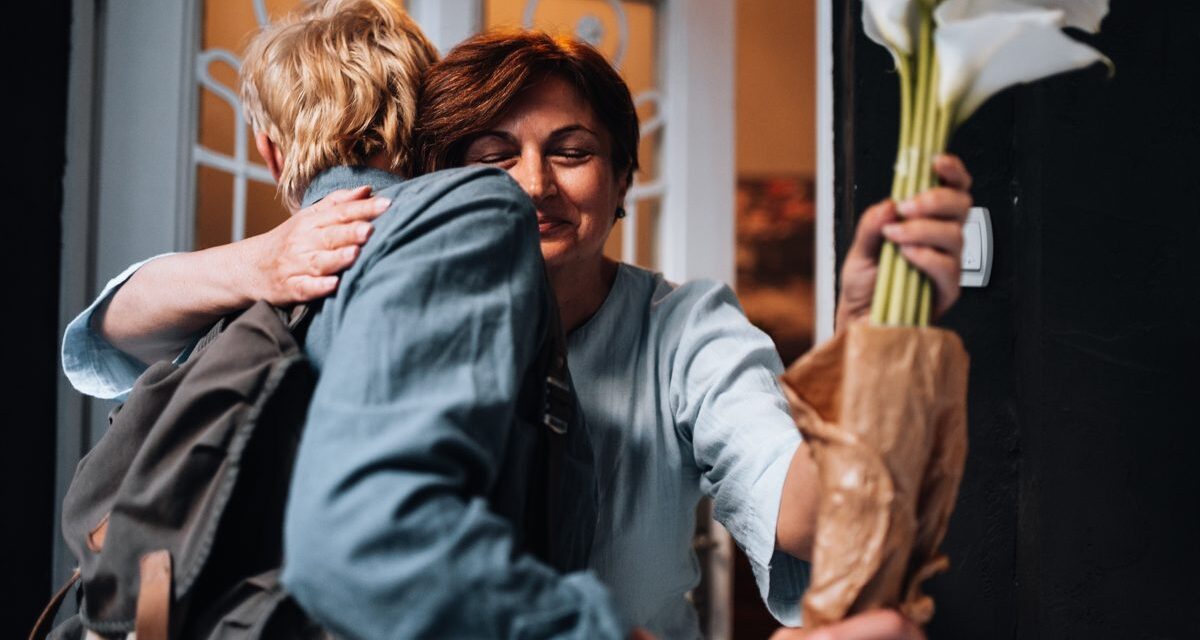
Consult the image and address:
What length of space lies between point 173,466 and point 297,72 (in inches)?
16.3

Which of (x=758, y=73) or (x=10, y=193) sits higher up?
(x=758, y=73)

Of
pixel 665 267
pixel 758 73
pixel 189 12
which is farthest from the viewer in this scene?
pixel 758 73

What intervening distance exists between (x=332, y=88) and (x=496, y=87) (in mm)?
275

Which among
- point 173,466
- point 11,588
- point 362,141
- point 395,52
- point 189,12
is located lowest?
point 11,588

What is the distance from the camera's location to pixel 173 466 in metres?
0.66

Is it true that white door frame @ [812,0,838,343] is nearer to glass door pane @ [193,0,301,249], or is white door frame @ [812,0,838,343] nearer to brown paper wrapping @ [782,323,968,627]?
brown paper wrapping @ [782,323,968,627]

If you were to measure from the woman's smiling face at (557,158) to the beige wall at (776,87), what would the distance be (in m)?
3.19

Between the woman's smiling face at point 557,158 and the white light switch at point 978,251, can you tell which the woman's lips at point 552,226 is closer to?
the woman's smiling face at point 557,158

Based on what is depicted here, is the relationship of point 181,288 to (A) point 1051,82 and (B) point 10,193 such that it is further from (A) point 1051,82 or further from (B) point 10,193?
(A) point 1051,82

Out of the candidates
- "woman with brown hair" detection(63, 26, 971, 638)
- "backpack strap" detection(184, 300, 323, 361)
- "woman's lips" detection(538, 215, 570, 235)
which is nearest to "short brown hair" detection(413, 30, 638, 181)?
"woman with brown hair" detection(63, 26, 971, 638)

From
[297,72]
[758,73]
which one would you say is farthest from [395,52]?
[758,73]

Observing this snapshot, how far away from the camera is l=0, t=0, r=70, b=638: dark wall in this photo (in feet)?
4.52

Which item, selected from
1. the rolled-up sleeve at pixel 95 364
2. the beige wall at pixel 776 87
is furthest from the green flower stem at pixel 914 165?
the beige wall at pixel 776 87

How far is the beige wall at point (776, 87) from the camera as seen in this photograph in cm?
409
